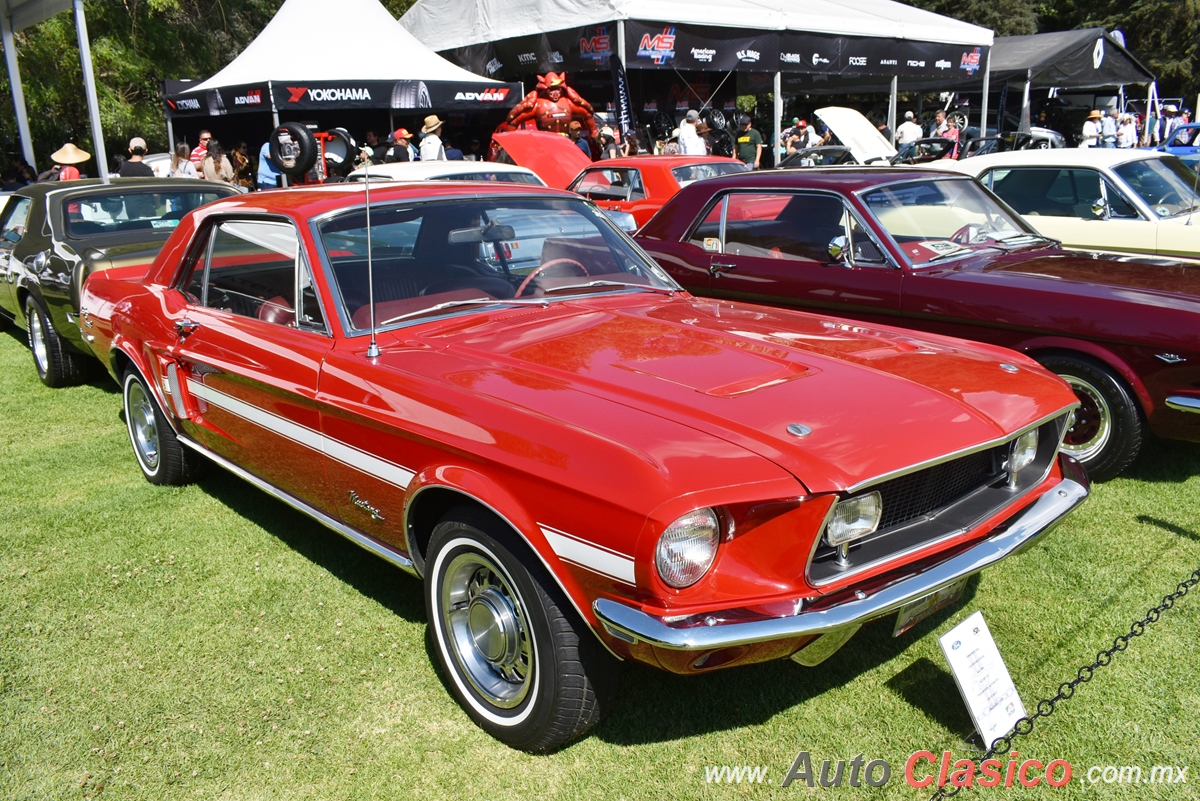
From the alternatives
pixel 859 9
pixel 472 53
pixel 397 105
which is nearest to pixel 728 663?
pixel 397 105

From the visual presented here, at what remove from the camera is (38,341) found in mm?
7176

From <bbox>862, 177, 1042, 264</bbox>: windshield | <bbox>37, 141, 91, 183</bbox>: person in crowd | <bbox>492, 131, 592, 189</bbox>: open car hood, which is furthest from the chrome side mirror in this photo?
<bbox>37, 141, 91, 183</bbox>: person in crowd

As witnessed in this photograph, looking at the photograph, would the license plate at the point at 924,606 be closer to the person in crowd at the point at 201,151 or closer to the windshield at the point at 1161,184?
the windshield at the point at 1161,184

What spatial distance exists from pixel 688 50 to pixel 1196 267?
11114mm

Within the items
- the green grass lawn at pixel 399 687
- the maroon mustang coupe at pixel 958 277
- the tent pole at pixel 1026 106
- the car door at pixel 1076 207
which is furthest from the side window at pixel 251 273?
the tent pole at pixel 1026 106

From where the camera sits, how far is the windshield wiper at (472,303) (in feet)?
11.1

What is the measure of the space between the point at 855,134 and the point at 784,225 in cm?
846

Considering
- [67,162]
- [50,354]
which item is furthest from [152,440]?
[67,162]

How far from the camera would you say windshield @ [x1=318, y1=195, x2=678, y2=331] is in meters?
3.44

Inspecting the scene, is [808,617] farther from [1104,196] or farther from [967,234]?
[1104,196]

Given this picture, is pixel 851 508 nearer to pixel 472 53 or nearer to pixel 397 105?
pixel 397 105

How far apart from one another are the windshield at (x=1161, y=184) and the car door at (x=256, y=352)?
653cm

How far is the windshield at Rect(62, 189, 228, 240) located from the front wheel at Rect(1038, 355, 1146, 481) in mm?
6466

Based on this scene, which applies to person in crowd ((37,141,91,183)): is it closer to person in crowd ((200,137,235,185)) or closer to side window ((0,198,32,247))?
person in crowd ((200,137,235,185))
